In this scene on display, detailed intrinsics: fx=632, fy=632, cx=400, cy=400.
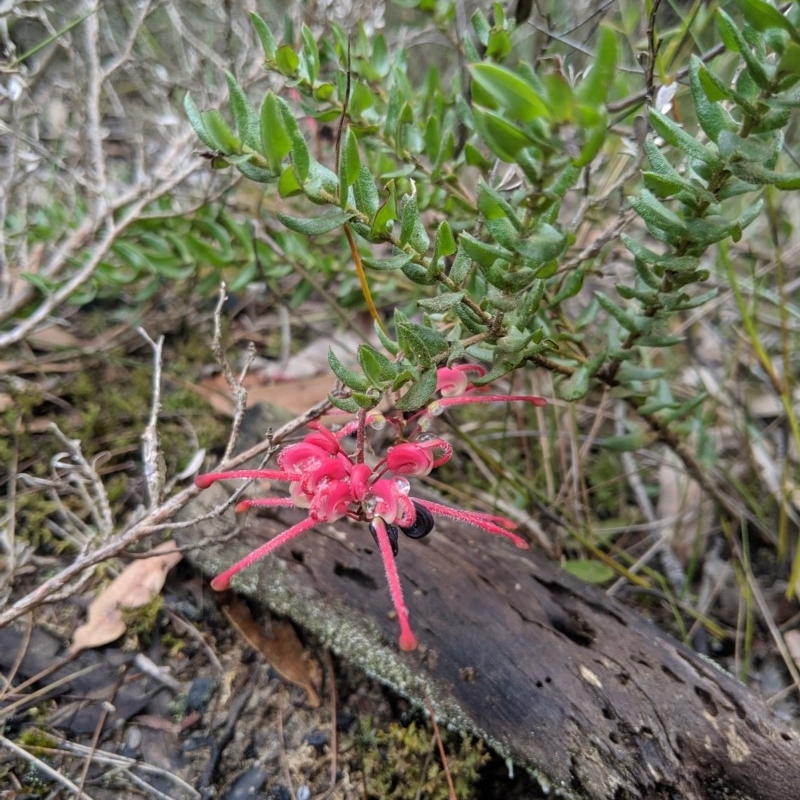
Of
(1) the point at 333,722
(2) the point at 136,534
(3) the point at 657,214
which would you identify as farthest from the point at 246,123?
(1) the point at 333,722

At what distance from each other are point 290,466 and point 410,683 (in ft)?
1.67

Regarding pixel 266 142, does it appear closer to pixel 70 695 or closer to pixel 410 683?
pixel 410 683

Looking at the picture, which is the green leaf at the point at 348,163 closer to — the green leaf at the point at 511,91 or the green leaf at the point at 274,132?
the green leaf at the point at 274,132

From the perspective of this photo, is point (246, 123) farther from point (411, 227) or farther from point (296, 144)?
point (411, 227)

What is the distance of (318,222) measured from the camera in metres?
0.90

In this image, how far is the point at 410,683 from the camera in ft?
3.86

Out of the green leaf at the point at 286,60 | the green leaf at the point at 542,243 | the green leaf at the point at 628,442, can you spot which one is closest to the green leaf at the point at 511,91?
the green leaf at the point at 542,243

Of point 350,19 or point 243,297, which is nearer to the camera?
point 350,19

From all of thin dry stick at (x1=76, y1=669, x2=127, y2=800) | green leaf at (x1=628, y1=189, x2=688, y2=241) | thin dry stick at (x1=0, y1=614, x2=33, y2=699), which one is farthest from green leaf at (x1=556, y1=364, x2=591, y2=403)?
thin dry stick at (x1=0, y1=614, x2=33, y2=699)

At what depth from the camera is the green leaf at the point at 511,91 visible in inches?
21.9

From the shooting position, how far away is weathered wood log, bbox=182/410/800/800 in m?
1.02

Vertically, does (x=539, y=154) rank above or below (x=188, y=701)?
above

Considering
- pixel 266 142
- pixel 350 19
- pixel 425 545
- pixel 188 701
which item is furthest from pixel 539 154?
pixel 350 19

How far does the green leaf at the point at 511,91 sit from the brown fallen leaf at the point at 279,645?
3.81 ft
